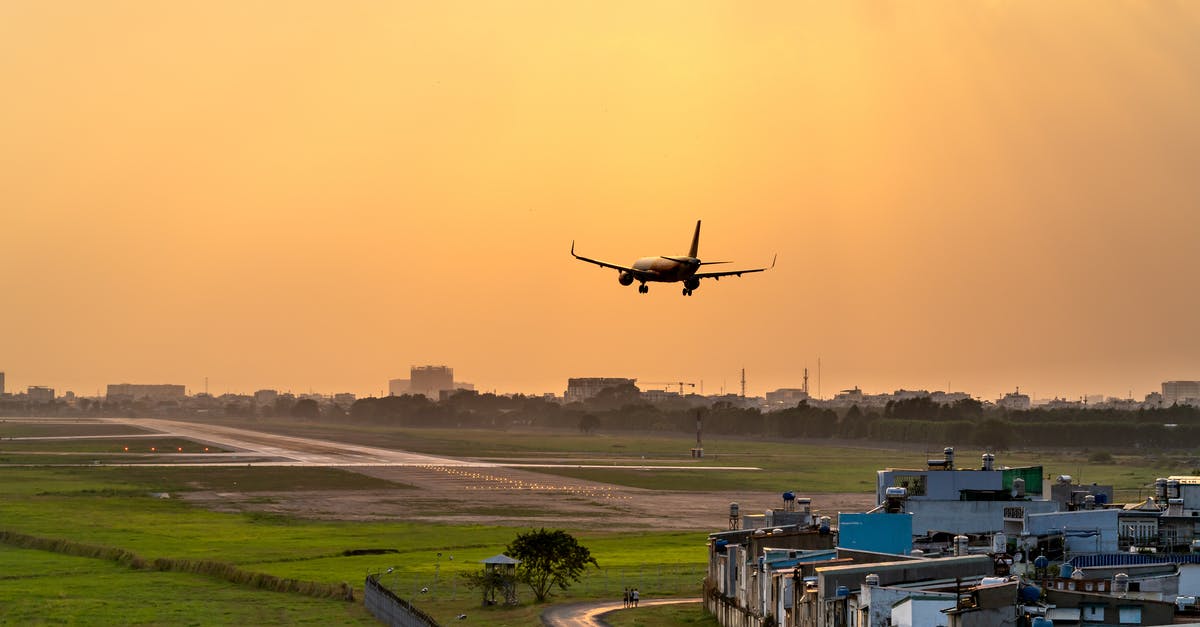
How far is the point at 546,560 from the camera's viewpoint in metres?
109

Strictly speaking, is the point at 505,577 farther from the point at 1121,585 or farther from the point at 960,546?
the point at 1121,585

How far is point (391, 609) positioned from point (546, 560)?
46.4 feet

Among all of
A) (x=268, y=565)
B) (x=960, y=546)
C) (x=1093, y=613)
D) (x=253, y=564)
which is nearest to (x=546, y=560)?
(x=268, y=565)

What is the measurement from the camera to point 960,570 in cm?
6756

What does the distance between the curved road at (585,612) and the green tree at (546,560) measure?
17.0ft

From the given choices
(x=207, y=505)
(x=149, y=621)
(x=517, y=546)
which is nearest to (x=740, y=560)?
(x=517, y=546)

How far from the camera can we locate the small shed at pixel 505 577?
10606 cm

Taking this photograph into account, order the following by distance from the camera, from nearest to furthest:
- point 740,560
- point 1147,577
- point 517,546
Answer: point 1147,577 < point 740,560 < point 517,546

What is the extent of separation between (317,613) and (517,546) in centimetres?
1389

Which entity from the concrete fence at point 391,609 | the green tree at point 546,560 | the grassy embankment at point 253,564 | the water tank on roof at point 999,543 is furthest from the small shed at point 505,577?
the water tank on roof at point 999,543

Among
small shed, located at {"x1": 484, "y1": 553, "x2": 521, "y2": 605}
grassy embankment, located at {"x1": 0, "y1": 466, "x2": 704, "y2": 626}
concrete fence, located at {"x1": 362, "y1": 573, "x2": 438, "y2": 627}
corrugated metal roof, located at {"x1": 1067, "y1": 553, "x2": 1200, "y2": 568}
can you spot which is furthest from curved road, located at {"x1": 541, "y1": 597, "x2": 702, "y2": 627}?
corrugated metal roof, located at {"x1": 1067, "y1": 553, "x2": 1200, "y2": 568}

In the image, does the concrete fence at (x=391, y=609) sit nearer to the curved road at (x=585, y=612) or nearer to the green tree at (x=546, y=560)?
the curved road at (x=585, y=612)

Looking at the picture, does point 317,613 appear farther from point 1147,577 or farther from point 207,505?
point 207,505

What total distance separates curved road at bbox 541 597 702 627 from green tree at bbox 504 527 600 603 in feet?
17.0
